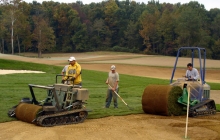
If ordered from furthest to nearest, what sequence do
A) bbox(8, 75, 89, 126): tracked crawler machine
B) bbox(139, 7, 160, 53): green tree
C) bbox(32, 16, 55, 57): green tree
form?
1. bbox(139, 7, 160, 53): green tree
2. bbox(32, 16, 55, 57): green tree
3. bbox(8, 75, 89, 126): tracked crawler machine

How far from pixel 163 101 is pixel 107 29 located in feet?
314

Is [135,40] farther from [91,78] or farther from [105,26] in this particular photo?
[91,78]

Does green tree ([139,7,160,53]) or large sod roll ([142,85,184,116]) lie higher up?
green tree ([139,7,160,53])

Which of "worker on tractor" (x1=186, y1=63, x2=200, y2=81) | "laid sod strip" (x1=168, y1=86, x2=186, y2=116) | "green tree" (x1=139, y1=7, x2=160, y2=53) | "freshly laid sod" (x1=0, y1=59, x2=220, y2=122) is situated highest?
"green tree" (x1=139, y1=7, x2=160, y2=53)

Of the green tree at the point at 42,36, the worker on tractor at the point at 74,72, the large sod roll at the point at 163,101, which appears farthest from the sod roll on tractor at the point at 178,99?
the green tree at the point at 42,36

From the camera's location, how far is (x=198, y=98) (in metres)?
17.0

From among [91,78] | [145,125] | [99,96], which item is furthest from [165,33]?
[145,125]

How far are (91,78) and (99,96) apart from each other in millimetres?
11466

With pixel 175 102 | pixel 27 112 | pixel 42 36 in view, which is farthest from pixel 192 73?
pixel 42 36

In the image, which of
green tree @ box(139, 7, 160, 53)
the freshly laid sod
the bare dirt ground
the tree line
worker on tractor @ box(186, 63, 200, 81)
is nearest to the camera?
the bare dirt ground

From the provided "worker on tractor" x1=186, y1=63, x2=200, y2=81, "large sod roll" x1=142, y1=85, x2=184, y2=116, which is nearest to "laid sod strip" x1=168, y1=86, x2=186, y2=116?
"large sod roll" x1=142, y1=85, x2=184, y2=116

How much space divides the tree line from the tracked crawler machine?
74161 mm

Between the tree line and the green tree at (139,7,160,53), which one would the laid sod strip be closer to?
the tree line

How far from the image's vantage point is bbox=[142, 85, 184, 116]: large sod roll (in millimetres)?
15914
